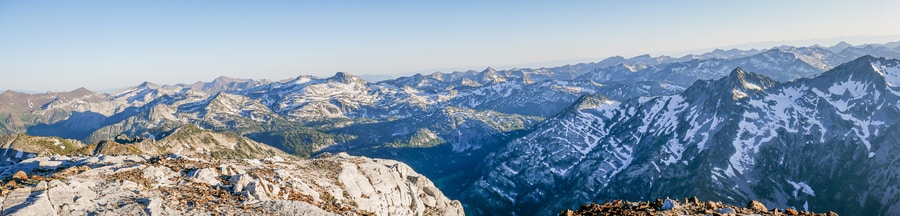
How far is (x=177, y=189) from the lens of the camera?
4091 centimetres

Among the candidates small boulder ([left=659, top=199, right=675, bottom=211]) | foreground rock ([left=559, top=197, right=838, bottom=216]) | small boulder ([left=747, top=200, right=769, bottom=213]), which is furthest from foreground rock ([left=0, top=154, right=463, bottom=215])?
small boulder ([left=747, top=200, right=769, bottom=213])

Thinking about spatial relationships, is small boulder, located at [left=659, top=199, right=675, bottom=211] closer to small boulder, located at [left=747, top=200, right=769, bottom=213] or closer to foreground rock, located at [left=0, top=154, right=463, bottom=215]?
small boulder, located at [left=747, top=200, right=769, bottom=213]

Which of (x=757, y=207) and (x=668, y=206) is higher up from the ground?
(x=668, y=206)

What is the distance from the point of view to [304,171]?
203 ft

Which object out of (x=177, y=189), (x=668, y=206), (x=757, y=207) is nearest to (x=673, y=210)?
(x=668, y=206)

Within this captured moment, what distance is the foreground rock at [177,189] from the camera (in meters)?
33.4

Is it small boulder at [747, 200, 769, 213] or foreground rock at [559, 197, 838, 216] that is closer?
foreground rock at [559, 197, 838, 216]

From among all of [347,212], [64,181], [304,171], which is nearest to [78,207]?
[64,181]

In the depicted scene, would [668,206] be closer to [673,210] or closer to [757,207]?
[673,210]

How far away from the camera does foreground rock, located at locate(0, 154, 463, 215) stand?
3336 cm

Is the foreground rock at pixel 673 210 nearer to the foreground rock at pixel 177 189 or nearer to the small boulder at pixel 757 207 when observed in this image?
the small boulder at pixel 757 207

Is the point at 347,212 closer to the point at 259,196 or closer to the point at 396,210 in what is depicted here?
the point at 259,196

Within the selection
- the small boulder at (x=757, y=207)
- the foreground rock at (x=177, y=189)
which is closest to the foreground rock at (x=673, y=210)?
the small boulder at (x=757, y=207)

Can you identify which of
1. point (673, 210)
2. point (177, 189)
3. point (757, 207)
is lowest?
point (757, 207)
